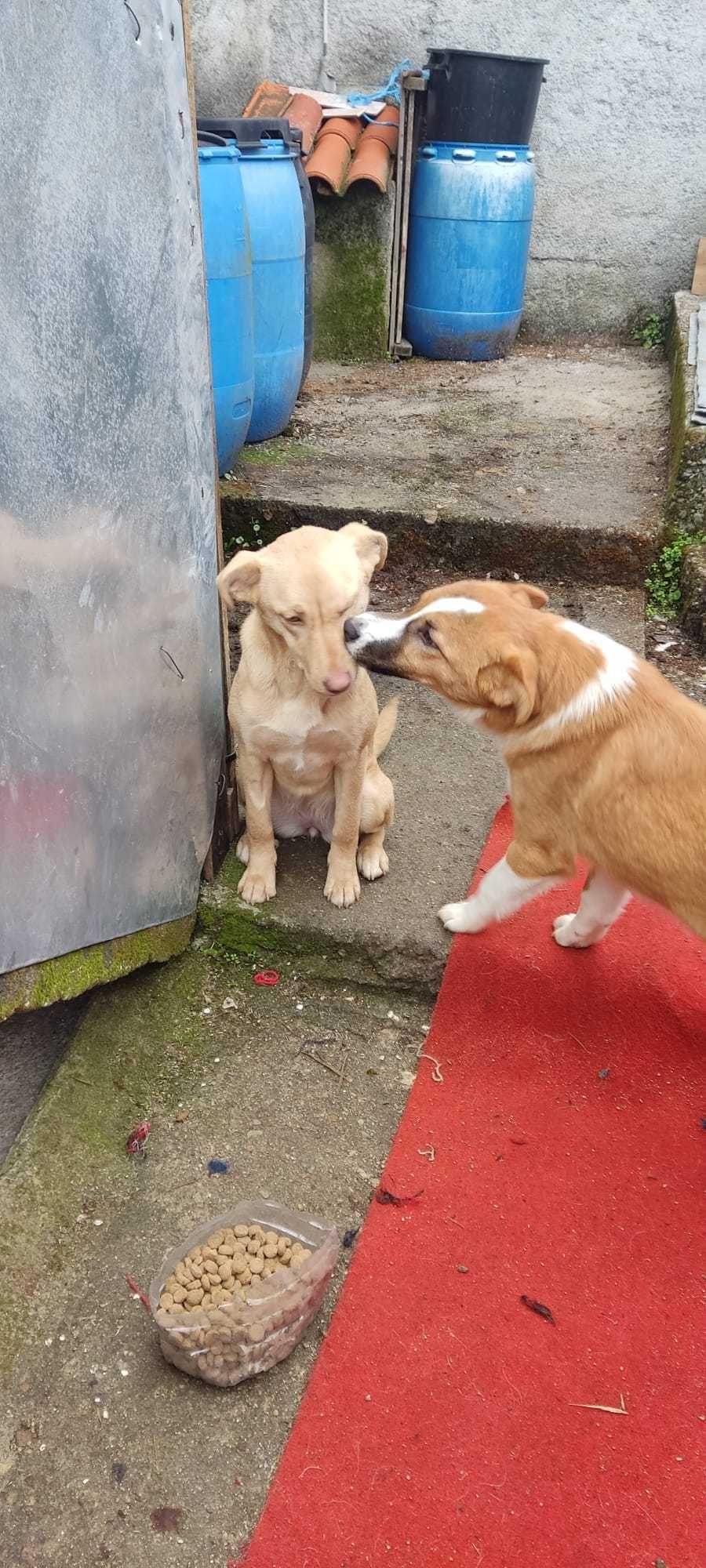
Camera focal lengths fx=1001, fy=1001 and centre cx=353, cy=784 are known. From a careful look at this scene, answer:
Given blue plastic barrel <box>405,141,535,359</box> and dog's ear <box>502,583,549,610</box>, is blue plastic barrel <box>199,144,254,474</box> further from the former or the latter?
blue plastic barrel <box>405,141,535,359</box>

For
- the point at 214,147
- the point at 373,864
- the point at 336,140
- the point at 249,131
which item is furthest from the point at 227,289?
the point at 373,864

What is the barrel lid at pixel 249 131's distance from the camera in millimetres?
4949

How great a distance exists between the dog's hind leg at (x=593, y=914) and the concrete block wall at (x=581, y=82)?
6.94 metres

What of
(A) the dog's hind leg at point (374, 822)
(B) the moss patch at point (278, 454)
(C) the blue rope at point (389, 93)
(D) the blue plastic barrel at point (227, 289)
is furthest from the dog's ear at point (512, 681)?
(C) the blue rope at point (389, 93)

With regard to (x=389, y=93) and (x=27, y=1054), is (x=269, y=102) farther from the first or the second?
(x=27, y=1054)

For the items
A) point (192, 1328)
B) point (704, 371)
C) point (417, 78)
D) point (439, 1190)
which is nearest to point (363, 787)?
point (439, 1190)

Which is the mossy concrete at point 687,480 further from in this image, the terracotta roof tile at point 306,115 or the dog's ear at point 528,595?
the terracotta roof tile at point 306,115

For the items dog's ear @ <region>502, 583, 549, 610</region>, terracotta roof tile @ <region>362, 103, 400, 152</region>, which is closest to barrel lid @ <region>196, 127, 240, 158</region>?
terracotta roof tile @ <region>362, 103, 400, 152</region>

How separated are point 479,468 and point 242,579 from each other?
3396 mm

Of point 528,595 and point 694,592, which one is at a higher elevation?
point 528,595

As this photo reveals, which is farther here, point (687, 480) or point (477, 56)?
point (477, 56)

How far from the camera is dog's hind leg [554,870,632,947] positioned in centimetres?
291

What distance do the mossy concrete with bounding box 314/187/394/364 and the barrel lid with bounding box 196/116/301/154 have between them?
180 centimetres

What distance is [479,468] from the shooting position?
5.59 m
